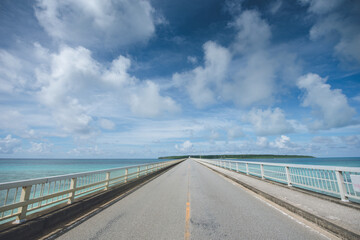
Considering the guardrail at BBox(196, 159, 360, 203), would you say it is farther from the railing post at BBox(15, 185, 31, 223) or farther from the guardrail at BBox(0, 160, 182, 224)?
the railing post at BBox(15, 185, 31, 223)

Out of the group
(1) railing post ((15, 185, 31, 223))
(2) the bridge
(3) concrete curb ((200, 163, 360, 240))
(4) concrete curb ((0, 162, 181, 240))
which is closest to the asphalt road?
(2) the bridge

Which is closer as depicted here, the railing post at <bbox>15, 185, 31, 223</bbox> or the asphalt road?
the asphalt road

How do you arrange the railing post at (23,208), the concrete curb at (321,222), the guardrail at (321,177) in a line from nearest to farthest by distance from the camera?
the concrete curb at (321,222) → the railing post at (23,208) → the guardrail at (321,177)

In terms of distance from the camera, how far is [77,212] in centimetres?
593

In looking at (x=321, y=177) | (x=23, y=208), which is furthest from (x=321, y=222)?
(x=23, y=208)

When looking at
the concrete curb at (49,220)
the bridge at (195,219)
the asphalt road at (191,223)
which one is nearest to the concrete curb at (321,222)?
the bridge at (195,219)

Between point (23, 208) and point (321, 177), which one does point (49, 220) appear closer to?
point (23, 208)

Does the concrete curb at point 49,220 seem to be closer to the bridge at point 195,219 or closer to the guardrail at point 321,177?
the bridge at point 195,219

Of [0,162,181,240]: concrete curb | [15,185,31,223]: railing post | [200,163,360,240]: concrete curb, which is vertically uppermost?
[15,185,31,223]: railing post

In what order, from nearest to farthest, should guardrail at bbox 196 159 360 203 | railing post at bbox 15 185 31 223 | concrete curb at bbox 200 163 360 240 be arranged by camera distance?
1. concrete curb at bbox 200 163 360 240
2. railing post at bbox 15 185 31 223
3. guardrail at bbox 196 159 360 203

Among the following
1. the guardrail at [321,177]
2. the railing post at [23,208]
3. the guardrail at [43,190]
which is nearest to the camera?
the guardrail at [43,190]

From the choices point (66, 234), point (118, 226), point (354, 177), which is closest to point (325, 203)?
point (354, 177)

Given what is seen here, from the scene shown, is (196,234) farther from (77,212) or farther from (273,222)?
(77,212)

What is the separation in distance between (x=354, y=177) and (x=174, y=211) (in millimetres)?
5666
